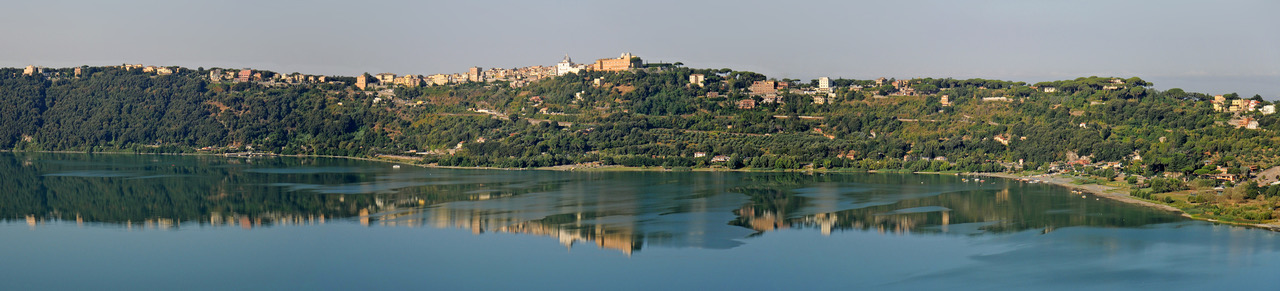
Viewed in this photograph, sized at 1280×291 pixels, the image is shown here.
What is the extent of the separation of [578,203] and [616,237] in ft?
19.2

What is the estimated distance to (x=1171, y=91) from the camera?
143ft

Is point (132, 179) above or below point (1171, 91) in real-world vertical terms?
below

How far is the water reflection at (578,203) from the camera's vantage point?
21.9 m

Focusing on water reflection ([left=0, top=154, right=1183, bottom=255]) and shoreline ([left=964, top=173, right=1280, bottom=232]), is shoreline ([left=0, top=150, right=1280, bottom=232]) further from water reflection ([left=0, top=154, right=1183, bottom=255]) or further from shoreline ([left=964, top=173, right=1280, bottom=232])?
water reflection ([left=0, top=154, right=1183, bottom=255])

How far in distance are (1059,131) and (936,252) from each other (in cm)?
2009

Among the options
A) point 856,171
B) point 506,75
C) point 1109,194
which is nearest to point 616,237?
point 1109,194

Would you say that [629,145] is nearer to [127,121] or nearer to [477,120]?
[477,120]

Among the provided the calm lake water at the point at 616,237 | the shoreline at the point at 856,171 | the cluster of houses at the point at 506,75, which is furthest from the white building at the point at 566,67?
the calm lake water at the point at 616,237

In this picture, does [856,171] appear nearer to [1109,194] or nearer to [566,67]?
[1109,194]

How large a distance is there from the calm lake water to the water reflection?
0.32 feet

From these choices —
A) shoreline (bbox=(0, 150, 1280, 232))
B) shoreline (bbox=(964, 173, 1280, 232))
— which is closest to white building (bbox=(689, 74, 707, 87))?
shoreline (bbox=(0, 150, 1280, 232))

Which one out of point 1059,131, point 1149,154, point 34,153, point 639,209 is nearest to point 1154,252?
point 639,209

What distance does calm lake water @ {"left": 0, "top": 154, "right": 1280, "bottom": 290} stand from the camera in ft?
54.1

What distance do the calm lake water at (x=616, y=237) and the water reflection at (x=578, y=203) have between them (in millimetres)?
96
